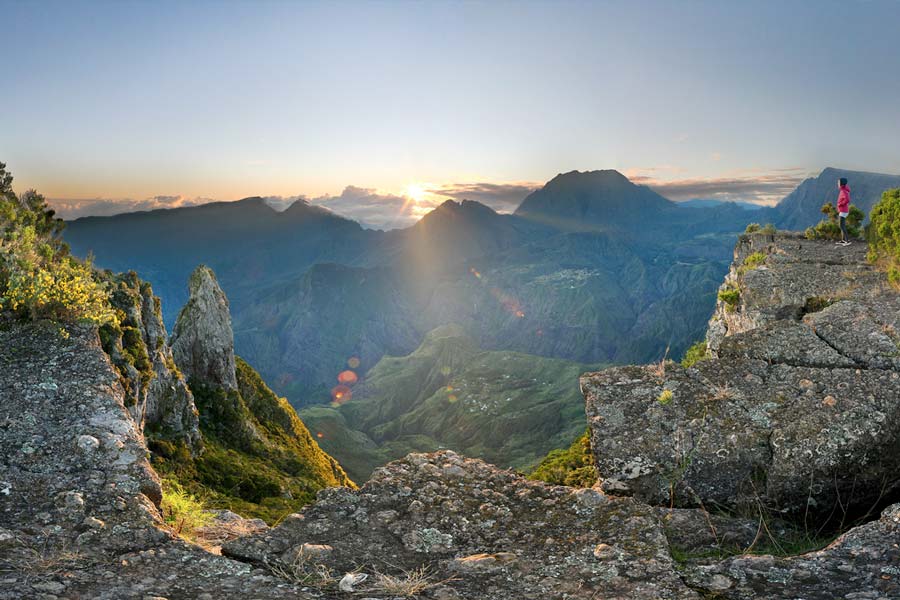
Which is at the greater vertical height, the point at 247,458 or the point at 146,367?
the point at 146,367

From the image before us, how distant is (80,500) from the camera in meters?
6.29

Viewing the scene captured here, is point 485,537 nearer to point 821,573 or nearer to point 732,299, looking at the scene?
point 821,573

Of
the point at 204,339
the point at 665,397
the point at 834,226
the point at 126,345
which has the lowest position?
the point at 204,339

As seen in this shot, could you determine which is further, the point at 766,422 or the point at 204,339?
the point at 204,339

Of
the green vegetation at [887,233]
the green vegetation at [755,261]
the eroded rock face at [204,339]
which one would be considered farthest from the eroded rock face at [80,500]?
the eroded rock face at [204,339]

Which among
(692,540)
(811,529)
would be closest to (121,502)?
(692,540)

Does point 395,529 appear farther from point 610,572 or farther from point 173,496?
point 173,496

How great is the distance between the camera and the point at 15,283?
10.1 meters

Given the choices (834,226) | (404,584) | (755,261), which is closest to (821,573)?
(404,584)

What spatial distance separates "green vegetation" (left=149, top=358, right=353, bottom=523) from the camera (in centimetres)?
1788

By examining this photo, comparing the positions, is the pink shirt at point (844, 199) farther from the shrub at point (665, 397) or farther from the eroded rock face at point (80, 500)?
Result: the eroded rock face at point (80, 500)

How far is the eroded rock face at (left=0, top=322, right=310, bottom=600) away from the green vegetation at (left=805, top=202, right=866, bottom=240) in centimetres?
2973

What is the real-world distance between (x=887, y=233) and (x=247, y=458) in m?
44.2

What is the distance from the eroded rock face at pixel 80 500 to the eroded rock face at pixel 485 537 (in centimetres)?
79
